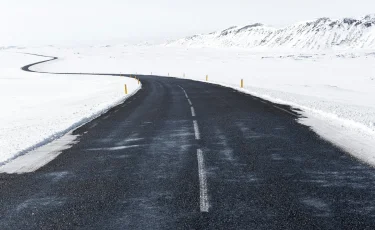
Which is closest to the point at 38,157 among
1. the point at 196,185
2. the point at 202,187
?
the point at 196,185

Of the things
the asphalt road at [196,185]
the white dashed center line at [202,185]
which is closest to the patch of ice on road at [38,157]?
the asphalt road at [196,185]

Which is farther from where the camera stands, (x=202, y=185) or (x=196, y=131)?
(x=196, y=131)

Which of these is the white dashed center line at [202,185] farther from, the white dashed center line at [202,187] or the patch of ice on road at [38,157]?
the patch of ice on road at [38,157]

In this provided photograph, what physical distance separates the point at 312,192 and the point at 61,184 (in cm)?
462

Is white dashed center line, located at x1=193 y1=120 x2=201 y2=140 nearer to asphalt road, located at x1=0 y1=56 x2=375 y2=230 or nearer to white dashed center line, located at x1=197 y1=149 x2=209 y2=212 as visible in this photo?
asphalt road, located at x1=0 y1=56 x2=375 y2=230

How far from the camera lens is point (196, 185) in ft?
21.0

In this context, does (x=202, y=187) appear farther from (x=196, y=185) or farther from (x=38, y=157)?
(x=38, y=157)

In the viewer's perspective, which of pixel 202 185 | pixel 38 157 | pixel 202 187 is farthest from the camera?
pixel 38 157

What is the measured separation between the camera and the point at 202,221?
4.95m

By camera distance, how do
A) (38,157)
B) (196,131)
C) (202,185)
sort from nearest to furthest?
(202,185), (38,157), (196,131)

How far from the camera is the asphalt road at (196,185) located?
16.6ft

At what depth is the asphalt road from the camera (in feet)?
16.6

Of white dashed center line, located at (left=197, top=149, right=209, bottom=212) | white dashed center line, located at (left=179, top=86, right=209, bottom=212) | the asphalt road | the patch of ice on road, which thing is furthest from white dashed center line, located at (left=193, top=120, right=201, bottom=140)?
the patch of ice on road

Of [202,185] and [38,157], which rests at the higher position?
[202,185]
